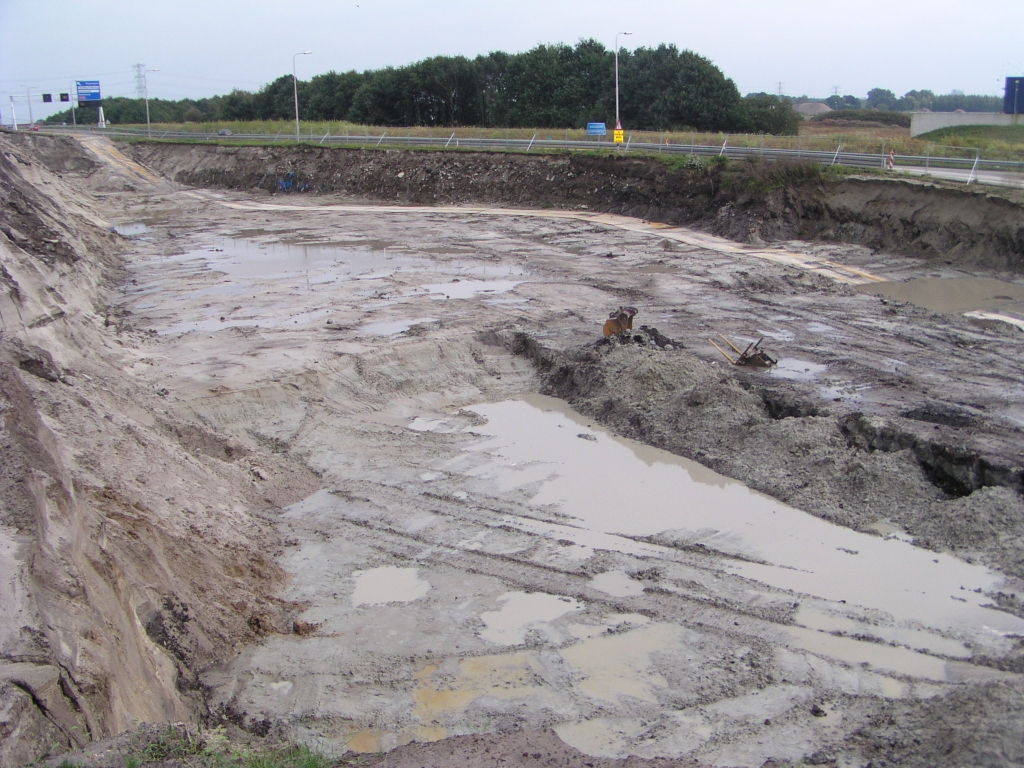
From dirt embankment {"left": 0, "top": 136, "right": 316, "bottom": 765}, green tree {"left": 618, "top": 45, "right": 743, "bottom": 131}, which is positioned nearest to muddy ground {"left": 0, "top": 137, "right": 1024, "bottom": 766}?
dirt embankment {"left": 0, "top": 136, "right": 316, "bottom": 765}

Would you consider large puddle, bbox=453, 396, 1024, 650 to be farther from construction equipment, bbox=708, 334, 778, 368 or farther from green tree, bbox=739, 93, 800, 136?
green tree, bbox=739, 93, 800, 136

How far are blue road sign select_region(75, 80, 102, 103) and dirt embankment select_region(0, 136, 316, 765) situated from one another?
6960 cm

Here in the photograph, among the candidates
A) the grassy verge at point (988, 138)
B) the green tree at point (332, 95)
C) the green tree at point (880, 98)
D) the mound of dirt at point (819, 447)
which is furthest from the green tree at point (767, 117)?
the green tree at point (880, 98)

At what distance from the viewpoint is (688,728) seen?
5.88m

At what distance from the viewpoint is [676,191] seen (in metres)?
29.8

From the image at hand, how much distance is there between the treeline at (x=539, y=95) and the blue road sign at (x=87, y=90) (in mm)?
13251

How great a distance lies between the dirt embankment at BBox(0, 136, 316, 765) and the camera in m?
4.96

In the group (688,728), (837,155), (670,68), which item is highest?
(670,68)

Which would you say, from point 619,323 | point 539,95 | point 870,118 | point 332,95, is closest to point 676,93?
point 539,95

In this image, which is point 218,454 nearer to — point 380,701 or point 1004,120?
point 380,701

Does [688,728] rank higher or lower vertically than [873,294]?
lower

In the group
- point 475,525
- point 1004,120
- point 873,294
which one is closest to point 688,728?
point 475,525

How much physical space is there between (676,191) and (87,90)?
63.9 m

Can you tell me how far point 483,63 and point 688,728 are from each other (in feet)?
234
